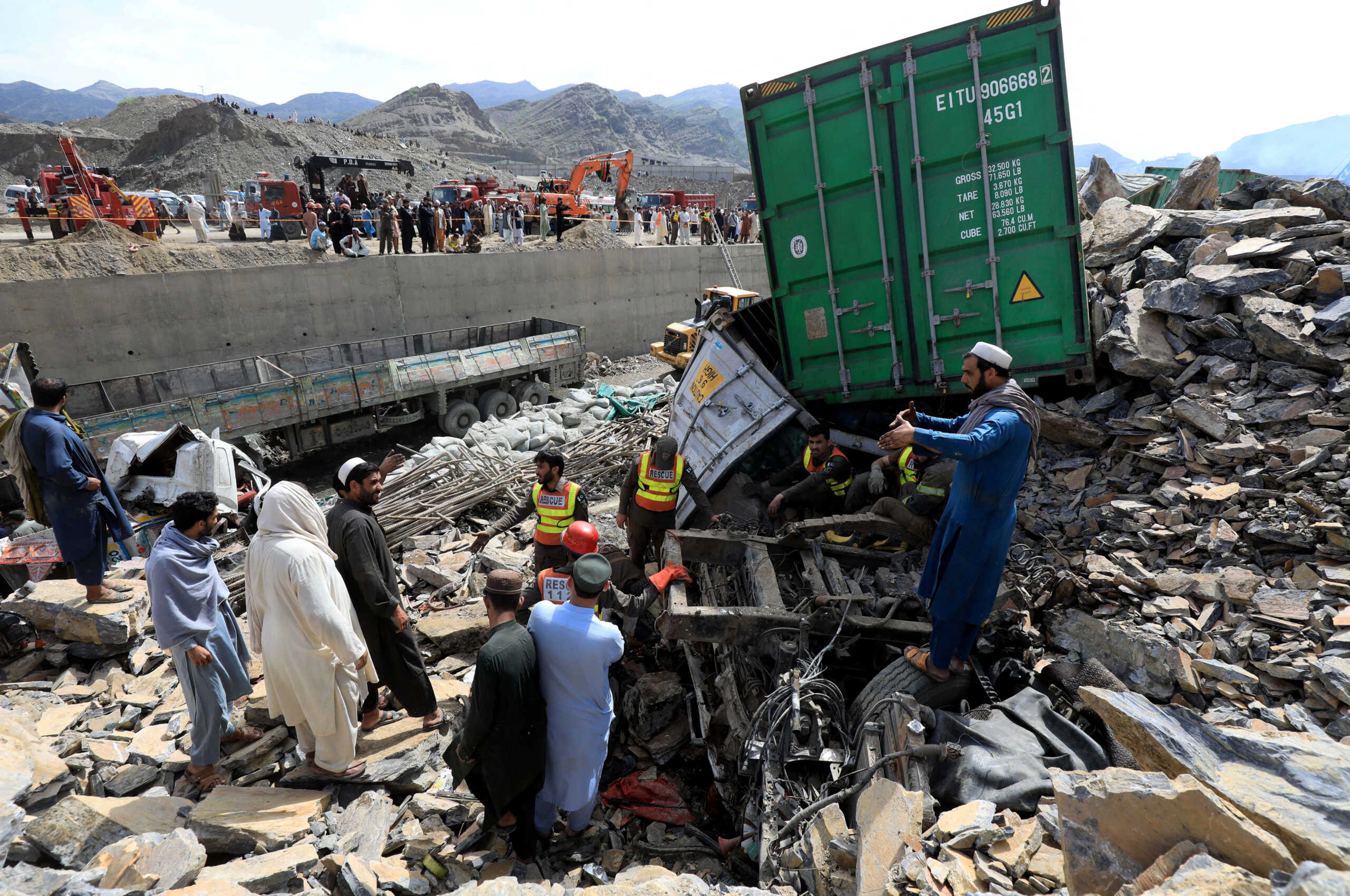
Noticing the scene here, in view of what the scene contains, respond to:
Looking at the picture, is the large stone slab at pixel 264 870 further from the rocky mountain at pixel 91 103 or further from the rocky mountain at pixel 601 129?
the rocky mountain at pixel 91 103

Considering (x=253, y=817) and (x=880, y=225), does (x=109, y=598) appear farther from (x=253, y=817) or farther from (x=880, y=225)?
(x=880, y=225)

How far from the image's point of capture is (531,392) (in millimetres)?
11805

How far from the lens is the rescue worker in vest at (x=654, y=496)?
482 centimetres

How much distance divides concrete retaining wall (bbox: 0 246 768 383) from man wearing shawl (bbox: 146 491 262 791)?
34.3 feet

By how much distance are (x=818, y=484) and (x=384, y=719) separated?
3277 mm

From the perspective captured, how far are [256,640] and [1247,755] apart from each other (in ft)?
12.9

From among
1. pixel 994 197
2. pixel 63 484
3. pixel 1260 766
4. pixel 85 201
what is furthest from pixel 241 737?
pixel 85 201

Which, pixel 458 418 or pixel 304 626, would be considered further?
pixel 458 418

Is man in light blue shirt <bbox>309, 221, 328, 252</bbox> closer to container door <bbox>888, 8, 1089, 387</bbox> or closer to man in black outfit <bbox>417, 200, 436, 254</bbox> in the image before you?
man in black outfit <bbox>417, 200, 436, 254</bbox>

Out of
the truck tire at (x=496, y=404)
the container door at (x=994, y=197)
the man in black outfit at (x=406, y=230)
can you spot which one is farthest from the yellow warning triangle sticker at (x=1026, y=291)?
the man in black outfit at (x=406, y=230)

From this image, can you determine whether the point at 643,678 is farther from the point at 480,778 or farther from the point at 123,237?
the point at 123,237

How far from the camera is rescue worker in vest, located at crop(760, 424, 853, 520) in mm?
5012

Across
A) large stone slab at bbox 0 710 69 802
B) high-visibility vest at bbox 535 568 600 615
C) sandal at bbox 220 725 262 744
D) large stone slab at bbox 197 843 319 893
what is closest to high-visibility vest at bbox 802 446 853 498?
high-visibility vest at bbox 535 568 600 615

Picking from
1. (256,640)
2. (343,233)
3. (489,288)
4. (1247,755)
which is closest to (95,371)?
(343,233)
